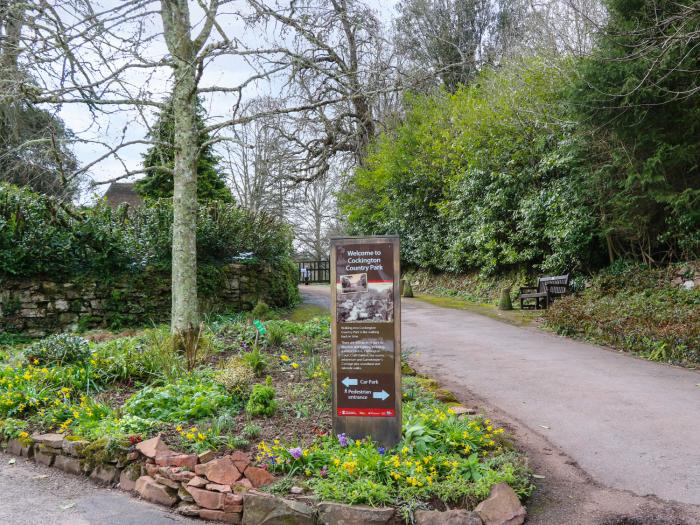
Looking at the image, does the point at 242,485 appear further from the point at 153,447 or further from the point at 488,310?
the point at 488,310

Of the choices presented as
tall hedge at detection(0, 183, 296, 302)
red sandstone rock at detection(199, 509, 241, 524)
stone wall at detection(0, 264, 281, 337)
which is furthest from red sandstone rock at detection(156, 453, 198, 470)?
tall hedge at detection(0, 183, 296, 302)

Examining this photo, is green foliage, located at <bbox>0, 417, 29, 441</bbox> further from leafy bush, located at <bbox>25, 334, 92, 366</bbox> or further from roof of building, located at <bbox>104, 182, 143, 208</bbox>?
roof of building, located at <bbox>104, 182, 143, 208</bbox>

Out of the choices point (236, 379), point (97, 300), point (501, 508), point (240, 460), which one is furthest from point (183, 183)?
point (501, 508)

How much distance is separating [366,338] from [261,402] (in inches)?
53.8

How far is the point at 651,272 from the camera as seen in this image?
38.2 feet

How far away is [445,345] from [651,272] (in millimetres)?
5269

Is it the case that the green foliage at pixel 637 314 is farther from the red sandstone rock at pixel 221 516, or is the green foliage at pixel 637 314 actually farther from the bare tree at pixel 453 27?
the bare tree at pixel 453 27

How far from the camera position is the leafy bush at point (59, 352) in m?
6.39

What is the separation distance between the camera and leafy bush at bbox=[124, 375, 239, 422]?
4914 mm

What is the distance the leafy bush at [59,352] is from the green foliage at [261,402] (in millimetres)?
2542

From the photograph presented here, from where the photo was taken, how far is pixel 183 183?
7.42m

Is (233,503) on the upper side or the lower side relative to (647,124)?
lower

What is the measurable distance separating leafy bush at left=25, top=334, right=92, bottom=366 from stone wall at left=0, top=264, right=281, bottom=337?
9.70 ft

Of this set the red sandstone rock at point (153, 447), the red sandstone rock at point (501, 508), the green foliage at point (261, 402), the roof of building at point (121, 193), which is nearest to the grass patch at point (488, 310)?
the green foliage at point (261, 402)
